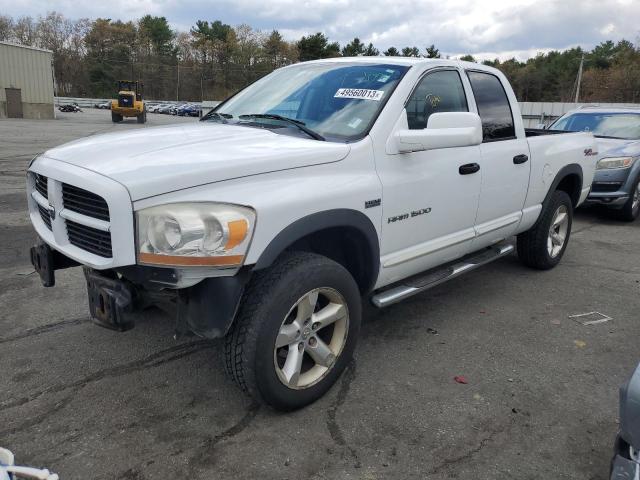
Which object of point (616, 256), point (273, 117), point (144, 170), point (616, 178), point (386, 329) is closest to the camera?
point (144, 170)

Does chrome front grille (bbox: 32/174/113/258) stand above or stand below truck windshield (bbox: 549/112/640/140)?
below

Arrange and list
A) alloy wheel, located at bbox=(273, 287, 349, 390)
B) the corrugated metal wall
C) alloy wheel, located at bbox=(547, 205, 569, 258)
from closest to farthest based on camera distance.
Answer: alloy wheel, located at bbox=(273, 287, 349, 390)
alloy wheel, located at bbox=(547, 205, 569, 258)
the corrugated metal wall

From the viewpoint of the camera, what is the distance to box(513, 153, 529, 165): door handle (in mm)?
4367

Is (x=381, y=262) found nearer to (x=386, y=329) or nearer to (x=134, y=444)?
(x=386, y=329)

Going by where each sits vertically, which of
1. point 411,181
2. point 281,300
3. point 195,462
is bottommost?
point 195,462

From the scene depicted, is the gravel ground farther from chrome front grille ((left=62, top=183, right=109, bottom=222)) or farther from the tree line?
the tree line

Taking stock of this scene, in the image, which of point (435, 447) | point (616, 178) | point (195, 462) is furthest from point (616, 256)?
point (195, 462)

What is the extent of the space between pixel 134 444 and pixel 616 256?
18.8 feet

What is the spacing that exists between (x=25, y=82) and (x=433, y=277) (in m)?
39.8

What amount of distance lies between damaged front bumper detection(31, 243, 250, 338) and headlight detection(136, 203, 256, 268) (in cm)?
10

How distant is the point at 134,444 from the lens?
262cm

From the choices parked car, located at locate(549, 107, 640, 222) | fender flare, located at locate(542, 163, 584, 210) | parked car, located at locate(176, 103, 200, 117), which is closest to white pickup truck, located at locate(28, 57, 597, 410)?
fender flare, located at locate(542, 163, 584, 210)

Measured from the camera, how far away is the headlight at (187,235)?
7.68 feet

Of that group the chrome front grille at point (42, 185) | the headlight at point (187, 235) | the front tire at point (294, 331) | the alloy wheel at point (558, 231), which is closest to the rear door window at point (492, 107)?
the alloy wheel at point (558, 231)
